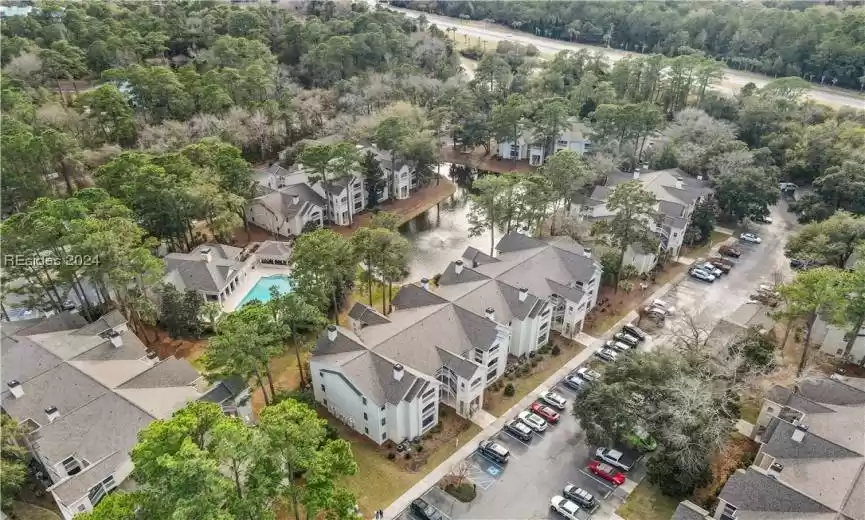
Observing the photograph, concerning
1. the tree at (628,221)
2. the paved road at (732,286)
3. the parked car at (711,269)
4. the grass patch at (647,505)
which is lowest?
the grass patch at (647,505)

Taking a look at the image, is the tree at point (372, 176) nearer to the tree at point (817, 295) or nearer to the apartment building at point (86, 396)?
the apartment building at point (86, 396)

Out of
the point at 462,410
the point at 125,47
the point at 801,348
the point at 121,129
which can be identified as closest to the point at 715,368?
the point at 801,348

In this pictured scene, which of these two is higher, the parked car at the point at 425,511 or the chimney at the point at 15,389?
the chimney at the point at 15,389

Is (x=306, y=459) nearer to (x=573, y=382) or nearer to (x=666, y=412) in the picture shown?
(x=666, y=412)

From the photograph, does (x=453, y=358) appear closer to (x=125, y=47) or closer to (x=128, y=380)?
(x=128, y=380)

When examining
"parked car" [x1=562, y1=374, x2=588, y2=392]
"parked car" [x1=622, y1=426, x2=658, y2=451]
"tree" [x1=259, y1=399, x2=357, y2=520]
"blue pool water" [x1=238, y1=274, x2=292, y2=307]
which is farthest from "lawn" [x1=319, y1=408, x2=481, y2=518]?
"blue pool water" [x1=238, y1=274, x2=292, y2=307]

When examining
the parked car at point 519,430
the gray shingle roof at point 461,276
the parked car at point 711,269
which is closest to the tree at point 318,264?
the gray shingle roof at point 461,276
